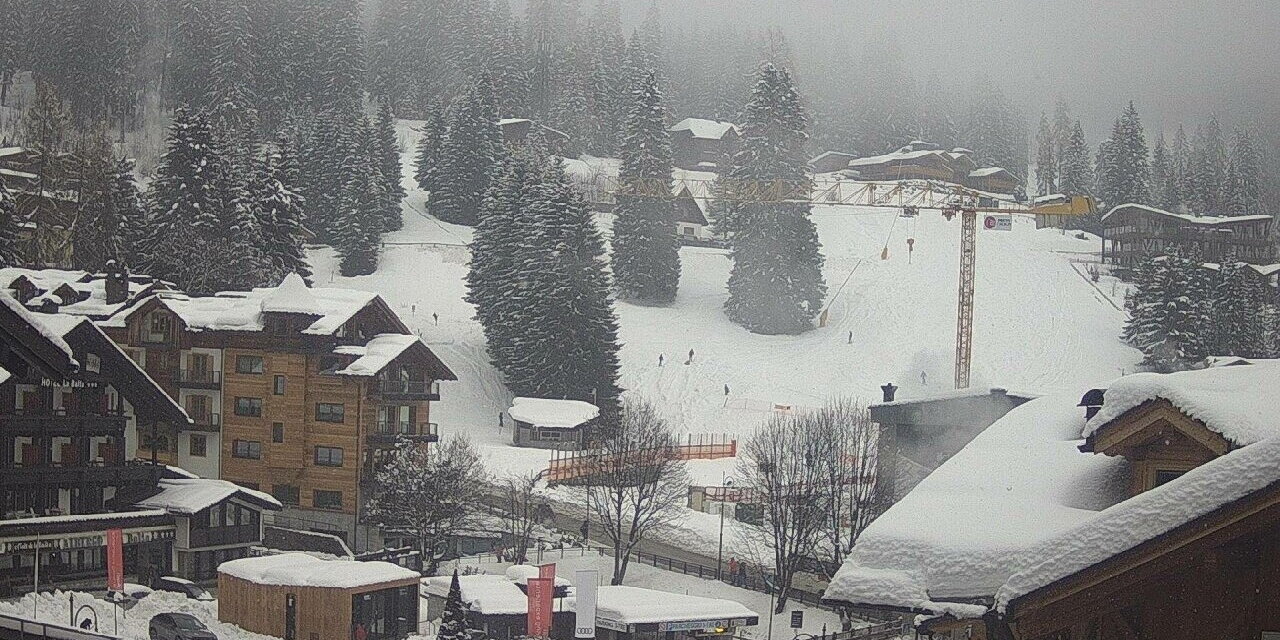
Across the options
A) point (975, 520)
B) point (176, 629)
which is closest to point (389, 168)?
point (176, 629)

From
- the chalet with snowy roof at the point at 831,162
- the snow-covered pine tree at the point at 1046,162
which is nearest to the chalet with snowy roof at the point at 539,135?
the chalet with snowy roof at the point at 831,162

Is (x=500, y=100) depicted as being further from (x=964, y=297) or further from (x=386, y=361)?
(x=386, y=361)

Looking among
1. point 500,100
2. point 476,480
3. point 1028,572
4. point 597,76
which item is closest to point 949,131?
point 597,76

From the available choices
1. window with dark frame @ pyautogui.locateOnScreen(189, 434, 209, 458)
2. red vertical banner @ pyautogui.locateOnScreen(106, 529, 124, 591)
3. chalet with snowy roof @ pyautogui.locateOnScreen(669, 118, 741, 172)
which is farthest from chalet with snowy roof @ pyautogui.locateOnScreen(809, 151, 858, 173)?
red vertical banner @ pyautogui.locateOnScreen(106, 529, 124, 591)

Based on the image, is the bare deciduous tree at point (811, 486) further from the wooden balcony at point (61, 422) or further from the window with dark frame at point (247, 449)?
the wooden balcony at point (61, 422)

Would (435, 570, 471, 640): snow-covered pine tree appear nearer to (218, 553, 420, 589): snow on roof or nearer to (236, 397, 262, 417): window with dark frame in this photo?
(218, 553, 420, 589): snow on roof
